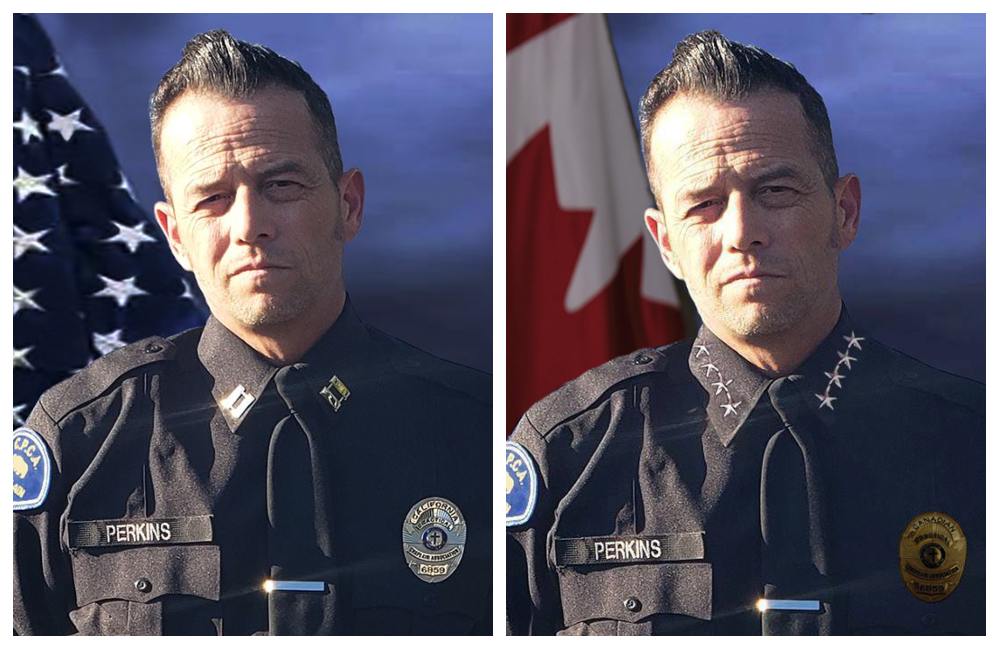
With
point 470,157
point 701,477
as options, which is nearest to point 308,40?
point 470,157

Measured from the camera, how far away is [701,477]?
396 centimetres

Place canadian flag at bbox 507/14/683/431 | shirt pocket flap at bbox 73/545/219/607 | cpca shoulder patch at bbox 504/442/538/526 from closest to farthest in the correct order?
1. shirt pocket flap at bbox 73/545/219/607
2. cpca shoulder patch at bbox 504/442/538/526
3. canadian flag at bbox 507/14/683/431

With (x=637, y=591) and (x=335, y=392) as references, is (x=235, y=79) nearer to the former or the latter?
(x=335, y=392)

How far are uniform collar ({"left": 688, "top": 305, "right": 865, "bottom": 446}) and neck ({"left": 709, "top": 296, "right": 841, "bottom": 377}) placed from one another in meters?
0.02

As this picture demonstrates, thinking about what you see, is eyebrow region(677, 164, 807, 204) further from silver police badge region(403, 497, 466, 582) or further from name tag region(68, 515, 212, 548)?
name tag region(68, 515, 212, 548)

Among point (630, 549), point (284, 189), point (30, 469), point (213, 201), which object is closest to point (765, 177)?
point (630, 549)

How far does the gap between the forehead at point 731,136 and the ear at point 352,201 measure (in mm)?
936

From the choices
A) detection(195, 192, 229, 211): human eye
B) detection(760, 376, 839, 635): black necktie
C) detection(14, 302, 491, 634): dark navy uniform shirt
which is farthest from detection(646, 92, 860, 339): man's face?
detection(195, 192, 229, 211): human eye

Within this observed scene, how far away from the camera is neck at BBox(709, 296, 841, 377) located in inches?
158

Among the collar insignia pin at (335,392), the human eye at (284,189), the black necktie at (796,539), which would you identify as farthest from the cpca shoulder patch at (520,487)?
the human eye at (284,189)

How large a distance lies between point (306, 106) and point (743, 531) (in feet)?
6.01

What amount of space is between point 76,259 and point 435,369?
1.16 m

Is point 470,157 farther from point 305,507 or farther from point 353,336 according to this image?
point 305,507

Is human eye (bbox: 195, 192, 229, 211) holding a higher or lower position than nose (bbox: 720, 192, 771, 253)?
higher
